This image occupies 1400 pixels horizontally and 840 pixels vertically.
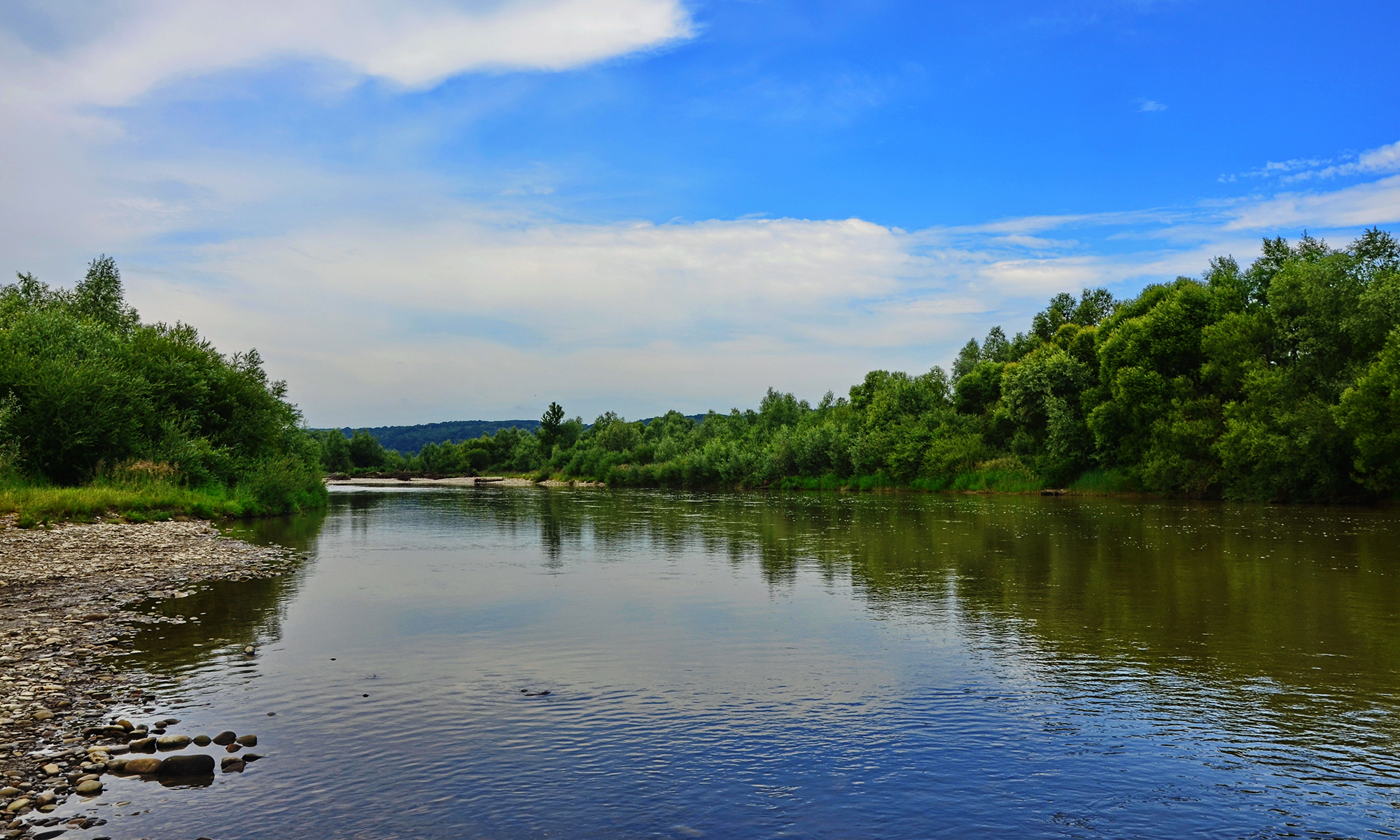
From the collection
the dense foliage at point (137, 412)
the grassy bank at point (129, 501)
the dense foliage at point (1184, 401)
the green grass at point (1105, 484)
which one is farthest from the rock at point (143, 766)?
the green grass at point (1105, 484)

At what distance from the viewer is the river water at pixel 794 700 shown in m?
8.47

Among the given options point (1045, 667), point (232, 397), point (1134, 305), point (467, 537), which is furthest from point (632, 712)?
point (1134, 305)

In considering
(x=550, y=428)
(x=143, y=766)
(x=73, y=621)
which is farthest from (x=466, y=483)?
(x=143, y=766)

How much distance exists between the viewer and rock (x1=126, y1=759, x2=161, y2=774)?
9164mm

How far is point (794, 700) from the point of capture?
12.5 m

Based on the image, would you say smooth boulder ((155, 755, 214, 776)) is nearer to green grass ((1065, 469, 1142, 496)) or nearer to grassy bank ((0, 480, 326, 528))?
grassy bank ((0, 480, 326, 528))

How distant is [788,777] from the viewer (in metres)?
9.42

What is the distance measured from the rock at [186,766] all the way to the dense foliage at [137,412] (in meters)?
34.1

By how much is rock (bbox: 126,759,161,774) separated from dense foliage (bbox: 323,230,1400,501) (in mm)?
53890

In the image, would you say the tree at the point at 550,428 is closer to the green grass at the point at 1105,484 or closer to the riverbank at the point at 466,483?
the riverbank at the point at 466,483

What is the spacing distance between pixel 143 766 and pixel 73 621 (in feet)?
31.6

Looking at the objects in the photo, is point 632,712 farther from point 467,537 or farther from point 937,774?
point 467,537

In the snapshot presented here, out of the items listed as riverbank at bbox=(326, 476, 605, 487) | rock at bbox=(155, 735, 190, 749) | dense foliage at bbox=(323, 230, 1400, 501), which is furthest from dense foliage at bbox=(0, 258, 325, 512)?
riverbank at bbox=(326, 476, 605, 487)

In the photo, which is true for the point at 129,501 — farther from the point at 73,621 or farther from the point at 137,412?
the point at 73,621
